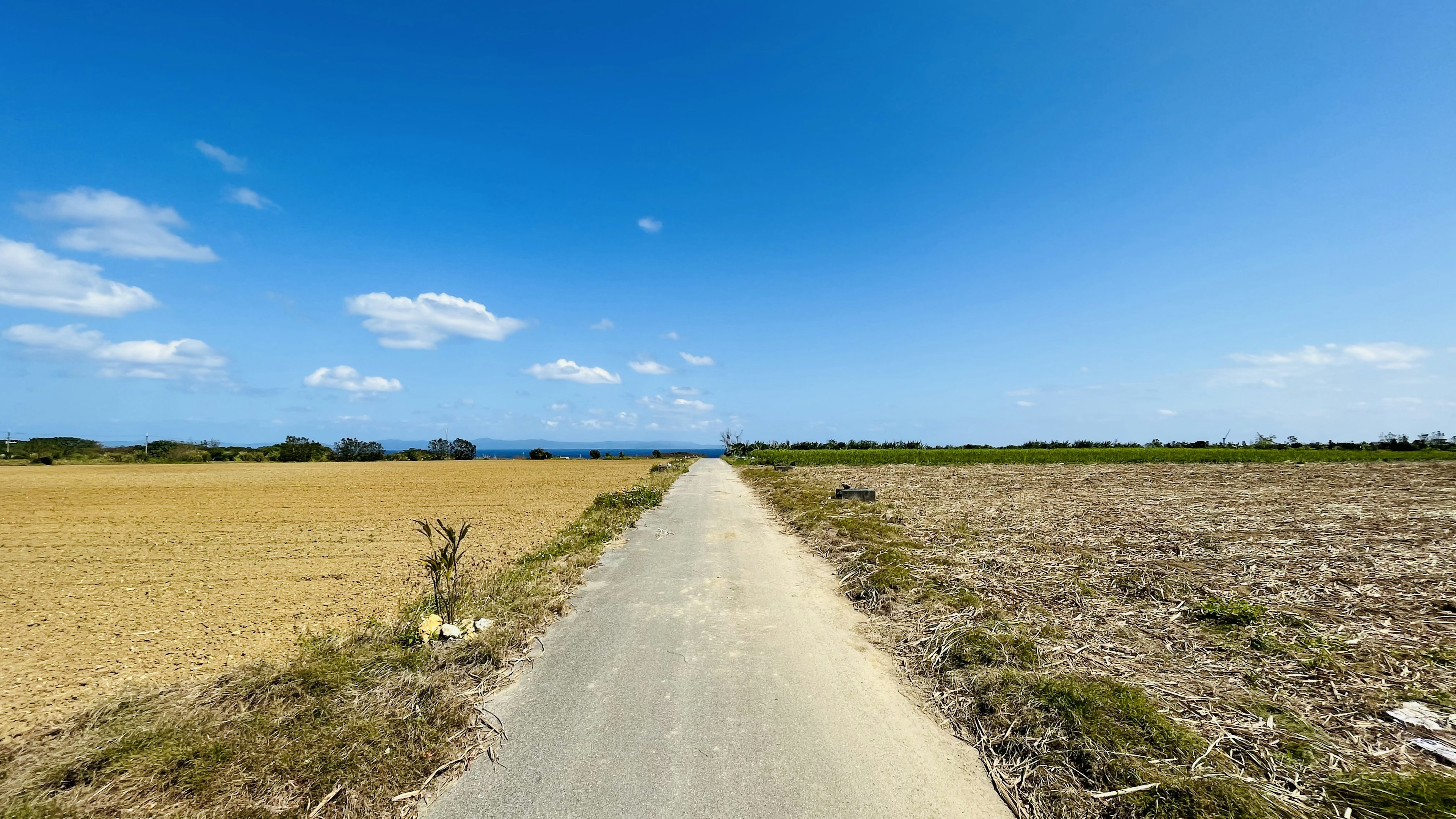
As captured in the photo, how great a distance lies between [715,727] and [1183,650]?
204 inches

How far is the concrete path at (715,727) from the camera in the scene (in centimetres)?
333

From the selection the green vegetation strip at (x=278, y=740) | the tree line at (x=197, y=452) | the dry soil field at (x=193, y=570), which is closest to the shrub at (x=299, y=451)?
the tree line at (x=197, y=452)

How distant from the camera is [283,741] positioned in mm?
3666

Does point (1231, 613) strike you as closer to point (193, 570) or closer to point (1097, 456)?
point (193, 570)

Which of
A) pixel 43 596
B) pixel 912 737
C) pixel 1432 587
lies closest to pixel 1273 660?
pixel 912 737

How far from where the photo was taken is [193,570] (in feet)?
34.4

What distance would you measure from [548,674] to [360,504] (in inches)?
891

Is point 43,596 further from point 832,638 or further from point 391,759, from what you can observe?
point 832,638

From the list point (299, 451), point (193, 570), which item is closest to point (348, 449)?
point (299, 451)

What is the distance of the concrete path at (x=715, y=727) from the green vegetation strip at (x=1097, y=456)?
1582 inches

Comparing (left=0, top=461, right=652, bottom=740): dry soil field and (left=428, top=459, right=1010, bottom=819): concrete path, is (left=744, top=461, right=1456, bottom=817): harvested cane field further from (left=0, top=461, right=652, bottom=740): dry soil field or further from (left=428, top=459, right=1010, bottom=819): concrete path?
(left=0, top=461, right=652, bottom=740): dry soil field

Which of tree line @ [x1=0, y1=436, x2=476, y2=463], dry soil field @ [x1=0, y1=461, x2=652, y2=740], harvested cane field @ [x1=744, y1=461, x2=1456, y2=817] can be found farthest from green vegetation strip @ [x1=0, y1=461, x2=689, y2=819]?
tree line @ [x1=0, y1=436, x2=476, y2=463]

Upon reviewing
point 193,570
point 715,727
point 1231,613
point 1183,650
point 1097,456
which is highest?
point 1097,456

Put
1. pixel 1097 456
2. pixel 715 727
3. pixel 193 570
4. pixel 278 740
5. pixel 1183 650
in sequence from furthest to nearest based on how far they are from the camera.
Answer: pixel 1097 456 → pixel 193 570 → pixel 1183 650 → pixel 715 727 → pixel 278 740
